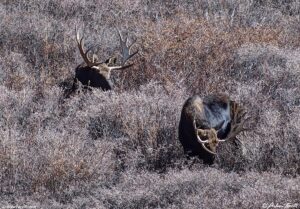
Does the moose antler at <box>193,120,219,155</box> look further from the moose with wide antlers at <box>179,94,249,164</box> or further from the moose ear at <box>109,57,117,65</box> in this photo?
the moose ear at <box>109,57,117,65</box>

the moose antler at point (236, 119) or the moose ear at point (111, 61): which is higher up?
the moose antler at point (236, 119)

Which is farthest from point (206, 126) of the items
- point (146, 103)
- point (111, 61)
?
point (111, 61)

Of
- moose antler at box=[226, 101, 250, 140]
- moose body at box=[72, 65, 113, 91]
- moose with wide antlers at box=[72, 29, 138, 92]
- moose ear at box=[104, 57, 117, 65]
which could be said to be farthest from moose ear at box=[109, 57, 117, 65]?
moose antler at box=[226, 101, 250, 140]

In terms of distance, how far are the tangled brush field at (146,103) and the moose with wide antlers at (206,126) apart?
0.44 ft

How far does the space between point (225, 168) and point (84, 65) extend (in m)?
3.47

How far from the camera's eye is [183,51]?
10711 millimetres

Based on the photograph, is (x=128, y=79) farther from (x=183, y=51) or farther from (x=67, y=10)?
(x=67, y=10)

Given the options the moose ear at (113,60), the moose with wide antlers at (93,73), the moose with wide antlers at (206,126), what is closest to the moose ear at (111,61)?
the moose ear at (113,60)

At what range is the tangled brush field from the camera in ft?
22.1

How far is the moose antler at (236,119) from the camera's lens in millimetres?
7539

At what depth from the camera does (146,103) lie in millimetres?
8727

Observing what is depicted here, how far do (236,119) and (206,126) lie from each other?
620 millimetres

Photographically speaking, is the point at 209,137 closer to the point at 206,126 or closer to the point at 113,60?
the point at 206,126

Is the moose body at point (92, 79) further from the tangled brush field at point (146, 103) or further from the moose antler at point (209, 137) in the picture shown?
the moose antler at point (209, 137)
